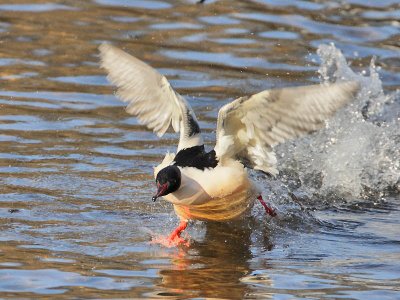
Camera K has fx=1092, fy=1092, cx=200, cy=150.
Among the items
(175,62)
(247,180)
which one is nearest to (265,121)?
(247,180)

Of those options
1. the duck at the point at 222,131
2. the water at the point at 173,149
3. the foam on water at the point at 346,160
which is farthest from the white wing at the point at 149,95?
the foam on water at the point at 346,160

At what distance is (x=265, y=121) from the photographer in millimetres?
7652

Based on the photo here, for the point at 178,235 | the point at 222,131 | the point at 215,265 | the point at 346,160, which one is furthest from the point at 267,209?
the point at 346,160

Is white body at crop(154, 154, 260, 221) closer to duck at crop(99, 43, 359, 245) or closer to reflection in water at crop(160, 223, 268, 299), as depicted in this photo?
duck at crop(99, 43, 359, 245)

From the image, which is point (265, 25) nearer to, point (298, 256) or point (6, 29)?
point (6, 29)

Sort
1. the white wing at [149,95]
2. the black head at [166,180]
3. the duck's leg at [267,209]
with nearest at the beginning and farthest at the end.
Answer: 1. the black head at [166,180]
2. the white wing at [149,95]
3. the duck's leg at [267,209]

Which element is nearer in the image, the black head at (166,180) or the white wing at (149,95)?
the black head at (166,180)

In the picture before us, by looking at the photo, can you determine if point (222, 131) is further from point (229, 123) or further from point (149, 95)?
point (149, 95)

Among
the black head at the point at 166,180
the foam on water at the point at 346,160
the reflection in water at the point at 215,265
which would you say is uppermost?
the black head at the point at 166,180

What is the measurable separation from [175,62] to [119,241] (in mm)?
5431

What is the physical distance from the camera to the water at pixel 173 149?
7.14m

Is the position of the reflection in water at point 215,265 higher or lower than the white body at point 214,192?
lower

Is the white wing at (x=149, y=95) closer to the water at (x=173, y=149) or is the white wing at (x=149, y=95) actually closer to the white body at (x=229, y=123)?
the white body at (x=229, y=123)

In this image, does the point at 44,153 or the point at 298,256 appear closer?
the point at 298,256
